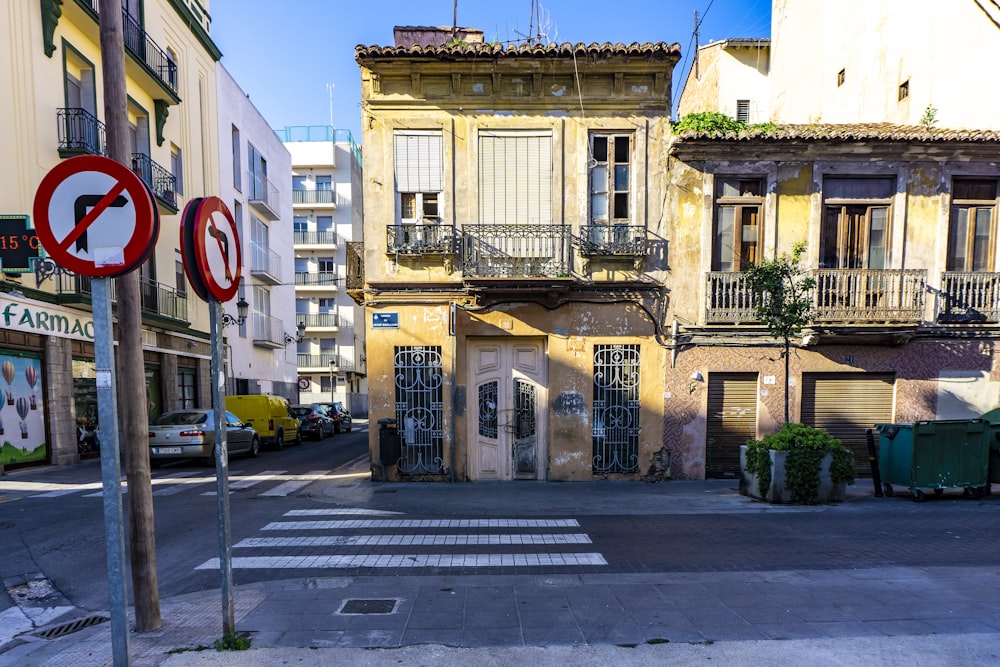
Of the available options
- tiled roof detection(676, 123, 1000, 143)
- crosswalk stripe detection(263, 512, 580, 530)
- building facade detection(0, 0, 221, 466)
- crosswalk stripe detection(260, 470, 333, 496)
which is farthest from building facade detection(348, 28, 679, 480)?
building facade detection(0, 0, 221, 466)

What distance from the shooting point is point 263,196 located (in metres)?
27.8

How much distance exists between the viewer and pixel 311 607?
4.39 metres

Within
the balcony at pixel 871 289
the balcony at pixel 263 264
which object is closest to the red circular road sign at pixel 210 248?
the balcony at pixel 871 289

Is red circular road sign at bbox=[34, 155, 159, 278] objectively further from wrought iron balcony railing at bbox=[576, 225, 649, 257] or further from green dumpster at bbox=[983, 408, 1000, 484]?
green dumpster at bbox=[983, 408, 1000, 484]

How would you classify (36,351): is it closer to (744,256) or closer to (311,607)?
(311,607)

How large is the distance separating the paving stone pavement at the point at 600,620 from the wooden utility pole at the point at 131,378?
0.50 metres

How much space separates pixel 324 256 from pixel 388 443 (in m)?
33.3

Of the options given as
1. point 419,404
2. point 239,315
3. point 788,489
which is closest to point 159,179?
point 239,315

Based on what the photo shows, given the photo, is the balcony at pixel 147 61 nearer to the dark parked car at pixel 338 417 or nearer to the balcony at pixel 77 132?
the balcony at pixel 77 132

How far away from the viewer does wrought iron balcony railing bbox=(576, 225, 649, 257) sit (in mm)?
10452

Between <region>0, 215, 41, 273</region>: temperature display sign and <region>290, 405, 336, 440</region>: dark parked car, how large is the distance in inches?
457

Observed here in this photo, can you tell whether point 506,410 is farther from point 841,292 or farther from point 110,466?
point 110,466

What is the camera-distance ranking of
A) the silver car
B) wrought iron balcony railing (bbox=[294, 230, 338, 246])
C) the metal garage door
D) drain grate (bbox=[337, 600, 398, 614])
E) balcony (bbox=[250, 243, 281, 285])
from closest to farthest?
drain grate (bbox=[337, 600, 398, 614]) → the metal garage door → the silver car → balcony (bbox=[250, 243, 281, 285]) → wrought iron balcony railing (bbox=[294, 230, 338, 246])

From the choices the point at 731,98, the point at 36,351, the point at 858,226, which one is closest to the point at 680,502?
the point at 858,226
